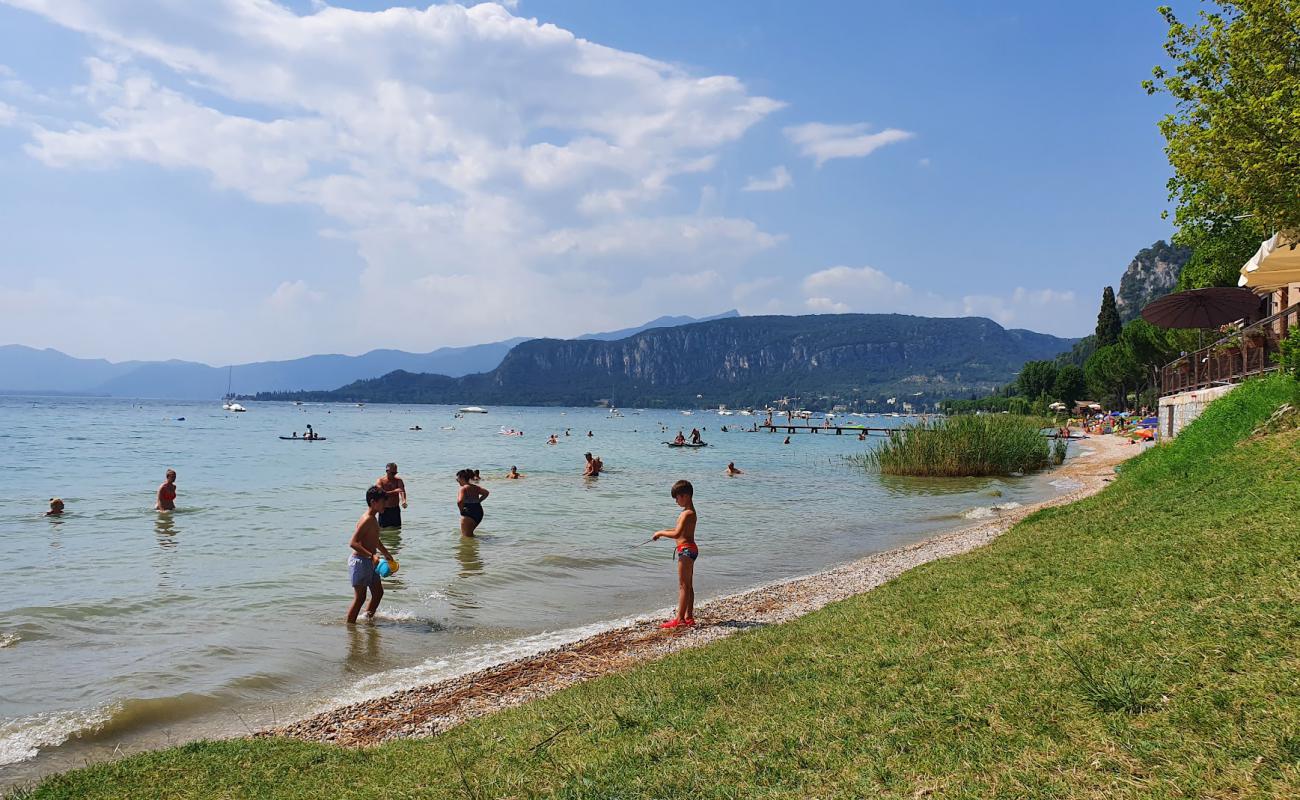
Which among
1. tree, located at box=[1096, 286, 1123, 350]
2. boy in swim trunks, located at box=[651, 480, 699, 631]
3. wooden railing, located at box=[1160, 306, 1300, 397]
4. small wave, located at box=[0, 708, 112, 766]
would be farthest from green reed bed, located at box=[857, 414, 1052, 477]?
tree, located at box=[1096, 286, 1123, 350]

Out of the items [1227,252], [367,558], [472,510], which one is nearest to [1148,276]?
[1227,252]

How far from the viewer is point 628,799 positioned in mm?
3996

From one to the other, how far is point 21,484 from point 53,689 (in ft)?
91.1

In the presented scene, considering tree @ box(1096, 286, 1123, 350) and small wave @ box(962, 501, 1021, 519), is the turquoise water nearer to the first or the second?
small wave @ box(962, 501, 1021, 519)

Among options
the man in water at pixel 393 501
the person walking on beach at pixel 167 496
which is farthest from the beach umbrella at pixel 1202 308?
the person walking on beach at pixel 167 496

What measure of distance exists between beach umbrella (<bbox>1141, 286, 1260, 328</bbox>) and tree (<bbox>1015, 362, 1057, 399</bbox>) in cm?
9145

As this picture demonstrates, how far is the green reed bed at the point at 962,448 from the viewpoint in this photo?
32500 millimetres

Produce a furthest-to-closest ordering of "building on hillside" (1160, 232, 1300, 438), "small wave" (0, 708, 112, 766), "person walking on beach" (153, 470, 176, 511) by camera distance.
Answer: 1. "person walking on beach" (153, 470, 176, 511)
2. "building on hillside" (1160, 232, 1300, 438)
3. "small wave" (0, 708, 112, 766)

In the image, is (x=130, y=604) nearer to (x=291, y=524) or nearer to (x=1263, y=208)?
(x=291, y=524)

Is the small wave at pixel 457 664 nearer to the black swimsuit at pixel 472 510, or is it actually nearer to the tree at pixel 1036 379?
the black swimsuit at pixel 472 510

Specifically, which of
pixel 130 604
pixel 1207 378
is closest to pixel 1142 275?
pixel 1207 378

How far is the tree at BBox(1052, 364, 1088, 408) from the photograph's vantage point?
95562mm

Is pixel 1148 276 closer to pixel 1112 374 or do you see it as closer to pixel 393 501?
pixel 1112 374

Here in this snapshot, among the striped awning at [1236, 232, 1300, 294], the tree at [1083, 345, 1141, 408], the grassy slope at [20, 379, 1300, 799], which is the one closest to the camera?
the grassy slope at [20, 379, 1300, 799]
